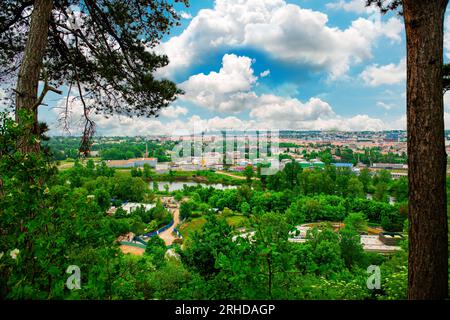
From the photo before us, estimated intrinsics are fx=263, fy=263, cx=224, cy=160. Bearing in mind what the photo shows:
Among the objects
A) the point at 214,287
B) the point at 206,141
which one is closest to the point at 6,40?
the point at 214,287

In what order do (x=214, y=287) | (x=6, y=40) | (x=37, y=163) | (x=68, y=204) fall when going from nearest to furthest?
(x=37, y=163), (x=68, y=204), (x=214, y=287), (x=6, y=40)

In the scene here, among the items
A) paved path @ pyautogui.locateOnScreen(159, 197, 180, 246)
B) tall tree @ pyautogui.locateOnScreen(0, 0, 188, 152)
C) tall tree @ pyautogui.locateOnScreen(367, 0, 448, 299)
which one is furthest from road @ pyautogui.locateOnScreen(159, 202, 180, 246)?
tall tree @ pyautogui.locateOnScreen(367, 0, 448, 299)

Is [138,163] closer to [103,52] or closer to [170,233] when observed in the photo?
[170,233]

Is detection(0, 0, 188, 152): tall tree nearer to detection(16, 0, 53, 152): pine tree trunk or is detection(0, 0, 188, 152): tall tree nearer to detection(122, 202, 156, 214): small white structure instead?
detection(16, 0, 53, 152): pine tree trunk

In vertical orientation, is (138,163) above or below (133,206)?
above

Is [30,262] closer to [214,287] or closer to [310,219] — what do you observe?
[214,287]

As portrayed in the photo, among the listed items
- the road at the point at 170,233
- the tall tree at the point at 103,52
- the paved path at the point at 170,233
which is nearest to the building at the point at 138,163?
the paved path at the point at 170,233

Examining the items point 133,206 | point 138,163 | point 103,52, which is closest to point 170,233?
point 133,206
